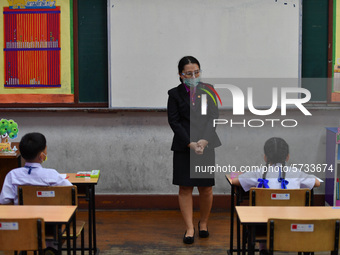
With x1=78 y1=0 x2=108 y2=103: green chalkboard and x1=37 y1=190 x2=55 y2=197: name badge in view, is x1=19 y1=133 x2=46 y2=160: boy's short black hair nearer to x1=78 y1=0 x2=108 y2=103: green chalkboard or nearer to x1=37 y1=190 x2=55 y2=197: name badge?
x1=37 y1=190 x2=55 y2=197: name badge

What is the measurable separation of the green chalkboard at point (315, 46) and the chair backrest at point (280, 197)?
208 centimetres

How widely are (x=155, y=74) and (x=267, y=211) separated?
8.02ft

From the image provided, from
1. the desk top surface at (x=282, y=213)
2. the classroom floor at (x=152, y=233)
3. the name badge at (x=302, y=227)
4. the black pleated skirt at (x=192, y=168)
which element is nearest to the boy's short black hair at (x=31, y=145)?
the classroom floor at (x=152, y=233)

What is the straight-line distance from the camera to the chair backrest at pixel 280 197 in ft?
10.1

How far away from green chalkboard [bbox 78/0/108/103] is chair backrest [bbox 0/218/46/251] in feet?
8.42

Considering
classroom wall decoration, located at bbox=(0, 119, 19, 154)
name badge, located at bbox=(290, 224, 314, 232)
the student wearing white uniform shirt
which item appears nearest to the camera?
name badge, located at bbox=(290, 224, 314, 232)

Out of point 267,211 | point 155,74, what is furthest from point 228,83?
point 267,211

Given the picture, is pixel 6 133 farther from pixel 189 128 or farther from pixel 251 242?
pixel 251 242

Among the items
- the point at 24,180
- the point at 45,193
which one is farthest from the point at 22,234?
the point at 24,180

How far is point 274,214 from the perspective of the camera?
274 cm

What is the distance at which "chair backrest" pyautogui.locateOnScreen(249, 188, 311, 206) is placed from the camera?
3.09 m

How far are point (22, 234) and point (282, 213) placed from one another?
1.44 m

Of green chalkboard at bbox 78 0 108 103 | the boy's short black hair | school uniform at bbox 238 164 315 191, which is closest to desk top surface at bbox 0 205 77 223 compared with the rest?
the boy's short black hair

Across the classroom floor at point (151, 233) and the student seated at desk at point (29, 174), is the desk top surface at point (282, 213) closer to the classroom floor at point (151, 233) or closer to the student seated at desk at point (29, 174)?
the classroom floor at point (151, 233)
